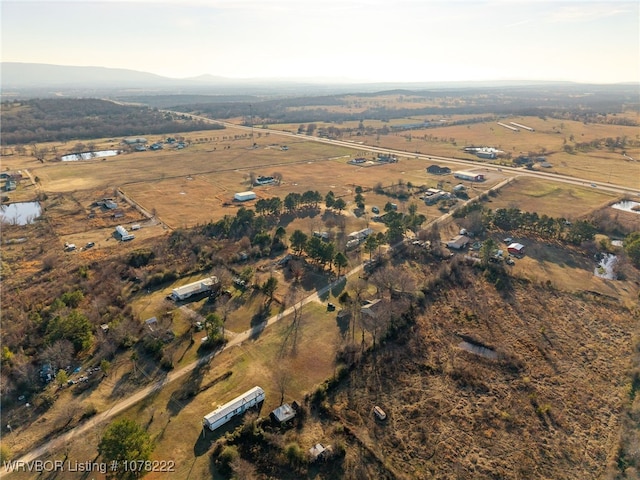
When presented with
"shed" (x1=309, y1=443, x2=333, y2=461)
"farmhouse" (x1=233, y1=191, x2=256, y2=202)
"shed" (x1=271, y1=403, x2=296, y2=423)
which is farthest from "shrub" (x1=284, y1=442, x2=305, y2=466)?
"farmhouse" (x1=233, y1=191, x2=256, y2=202)

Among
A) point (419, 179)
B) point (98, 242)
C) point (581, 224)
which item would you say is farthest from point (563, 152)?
point (98, 242)

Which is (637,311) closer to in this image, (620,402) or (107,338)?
(620,402)

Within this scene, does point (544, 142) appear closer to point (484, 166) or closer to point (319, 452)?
point (484, 166)

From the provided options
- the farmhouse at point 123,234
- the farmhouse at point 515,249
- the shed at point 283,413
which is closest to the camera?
the shed at point 283,413

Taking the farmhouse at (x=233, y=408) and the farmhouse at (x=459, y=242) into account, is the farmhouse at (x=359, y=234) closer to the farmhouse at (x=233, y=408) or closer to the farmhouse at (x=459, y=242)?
the farmhouse at (x=459, y=242)

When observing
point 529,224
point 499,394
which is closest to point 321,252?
point 499,394

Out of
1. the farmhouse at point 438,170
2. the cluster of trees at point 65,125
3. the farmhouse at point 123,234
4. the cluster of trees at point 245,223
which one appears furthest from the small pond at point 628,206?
the cluster of trees at point 65,125
